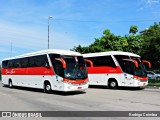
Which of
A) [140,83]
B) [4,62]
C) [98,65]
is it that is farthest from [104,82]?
[4,62]

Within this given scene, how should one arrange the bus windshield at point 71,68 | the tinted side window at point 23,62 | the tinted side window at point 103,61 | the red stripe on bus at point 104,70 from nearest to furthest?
1. the bus windshield at point 71,68
2. the red stripe on bus at point 104,70
3. the tinted side window at point 103,61
4. the tinted side window at point 23,62

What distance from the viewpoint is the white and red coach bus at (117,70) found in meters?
21.6

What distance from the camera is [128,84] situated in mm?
21672

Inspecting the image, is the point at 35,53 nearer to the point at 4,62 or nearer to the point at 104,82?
the point at 104,82

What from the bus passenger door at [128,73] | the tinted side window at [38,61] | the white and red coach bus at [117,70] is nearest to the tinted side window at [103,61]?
the white and red coach bus at [117,70]

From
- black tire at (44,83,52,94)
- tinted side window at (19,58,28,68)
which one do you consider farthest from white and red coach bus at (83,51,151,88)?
tinted side window at (19,58,28,68)

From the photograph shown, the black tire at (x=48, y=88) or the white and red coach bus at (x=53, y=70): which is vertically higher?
the white and red coach bus at (x=53, y=70)

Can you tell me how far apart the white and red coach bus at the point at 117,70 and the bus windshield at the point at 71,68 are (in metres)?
3.79

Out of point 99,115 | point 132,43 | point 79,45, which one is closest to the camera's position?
point 99,115

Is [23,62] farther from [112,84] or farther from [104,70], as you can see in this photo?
[112,84]

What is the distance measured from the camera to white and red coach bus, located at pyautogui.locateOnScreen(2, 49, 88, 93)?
1792cm

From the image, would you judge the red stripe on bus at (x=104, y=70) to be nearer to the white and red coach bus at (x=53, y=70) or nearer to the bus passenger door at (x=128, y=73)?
the bus passenger door at (x=128, y=73)

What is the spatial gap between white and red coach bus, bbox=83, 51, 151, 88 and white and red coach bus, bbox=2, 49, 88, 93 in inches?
162

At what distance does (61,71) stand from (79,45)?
103 ft
